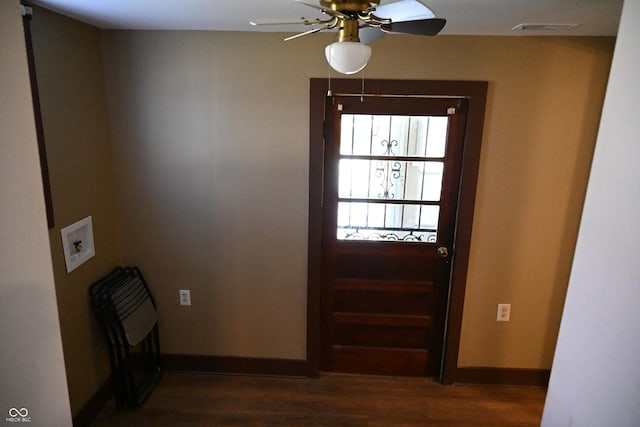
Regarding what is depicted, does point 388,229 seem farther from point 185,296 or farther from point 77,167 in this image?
point 77,167

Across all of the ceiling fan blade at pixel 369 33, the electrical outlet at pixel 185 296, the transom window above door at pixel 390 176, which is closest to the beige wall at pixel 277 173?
the electrical outlet at pixel 185 296

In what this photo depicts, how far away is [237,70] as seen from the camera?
246cm

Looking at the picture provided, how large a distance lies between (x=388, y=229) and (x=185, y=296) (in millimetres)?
1498

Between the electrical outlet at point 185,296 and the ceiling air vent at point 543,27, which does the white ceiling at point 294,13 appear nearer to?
the ceiling air vent at point 543,27

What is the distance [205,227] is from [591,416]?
2.25 m

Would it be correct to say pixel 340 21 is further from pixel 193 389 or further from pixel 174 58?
pixel 193 389

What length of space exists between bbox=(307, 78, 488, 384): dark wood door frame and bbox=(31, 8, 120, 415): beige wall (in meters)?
1.30

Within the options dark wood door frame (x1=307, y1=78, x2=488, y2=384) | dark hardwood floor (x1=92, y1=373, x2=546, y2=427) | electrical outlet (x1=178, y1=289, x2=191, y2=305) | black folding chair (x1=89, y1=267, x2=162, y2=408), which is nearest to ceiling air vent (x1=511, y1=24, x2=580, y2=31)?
dark wood door frame (x1=307, y1=78, x2=488, y2=384)

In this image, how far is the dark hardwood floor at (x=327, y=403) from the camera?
2574mm

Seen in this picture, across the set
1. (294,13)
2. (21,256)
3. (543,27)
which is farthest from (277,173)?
(21,256)

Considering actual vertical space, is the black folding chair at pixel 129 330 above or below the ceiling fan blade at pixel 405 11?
below

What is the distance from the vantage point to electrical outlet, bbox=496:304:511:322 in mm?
2756

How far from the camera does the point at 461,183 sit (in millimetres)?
2561

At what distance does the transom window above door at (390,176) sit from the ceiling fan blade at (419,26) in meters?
1.25
